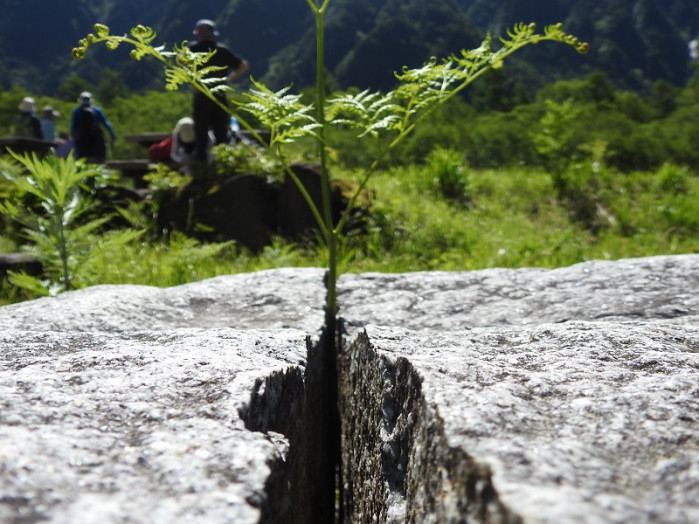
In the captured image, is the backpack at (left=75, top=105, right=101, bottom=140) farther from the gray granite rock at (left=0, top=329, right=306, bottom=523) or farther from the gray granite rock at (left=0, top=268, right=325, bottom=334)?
the gray granite rock at (left=0, top=329, right=306, bottom=523)

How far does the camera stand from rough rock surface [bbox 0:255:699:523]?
732mm

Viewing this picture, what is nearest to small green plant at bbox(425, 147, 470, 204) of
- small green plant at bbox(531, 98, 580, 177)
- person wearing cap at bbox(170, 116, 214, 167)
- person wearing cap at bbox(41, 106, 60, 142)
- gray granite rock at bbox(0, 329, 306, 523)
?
small green plant at bbox(531, 98, 580, 177)

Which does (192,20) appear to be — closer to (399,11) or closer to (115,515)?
(399,11)

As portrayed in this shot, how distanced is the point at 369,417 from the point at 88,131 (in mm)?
9719

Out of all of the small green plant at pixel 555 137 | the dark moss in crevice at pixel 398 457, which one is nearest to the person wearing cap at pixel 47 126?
the small green plant at pixel 555 137

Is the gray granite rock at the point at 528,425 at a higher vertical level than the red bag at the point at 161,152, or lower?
lower

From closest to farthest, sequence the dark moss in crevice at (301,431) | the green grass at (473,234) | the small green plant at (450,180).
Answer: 1. the dark moss in crevice at (301,431)
2. the green grass at (473,234)
3. the small green plant at (450,180)

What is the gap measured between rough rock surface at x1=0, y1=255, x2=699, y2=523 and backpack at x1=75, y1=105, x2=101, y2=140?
28.5 ft

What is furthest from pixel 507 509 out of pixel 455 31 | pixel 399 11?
pixel 399 11

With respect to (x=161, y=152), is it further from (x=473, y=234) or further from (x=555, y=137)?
(x=555, y=137)

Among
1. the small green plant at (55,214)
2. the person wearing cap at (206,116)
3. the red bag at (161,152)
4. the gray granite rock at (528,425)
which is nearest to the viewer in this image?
the gray granite rock at (528,425)

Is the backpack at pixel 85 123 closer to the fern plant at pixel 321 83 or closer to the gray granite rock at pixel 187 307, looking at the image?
the gray granite rock at pixel 187 307

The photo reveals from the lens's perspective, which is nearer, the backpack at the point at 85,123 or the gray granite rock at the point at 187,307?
the gray granite rock at the point at 187,307

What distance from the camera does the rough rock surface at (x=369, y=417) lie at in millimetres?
732
